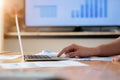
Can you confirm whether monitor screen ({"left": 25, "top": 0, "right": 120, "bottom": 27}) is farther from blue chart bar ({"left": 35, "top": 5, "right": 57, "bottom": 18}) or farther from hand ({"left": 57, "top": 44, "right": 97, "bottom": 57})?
hand ({"left": 57, "top": 44, "right": 97, "bottom": 57})

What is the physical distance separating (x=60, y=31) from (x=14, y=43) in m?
0.52

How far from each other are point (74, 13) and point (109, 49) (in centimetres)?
129

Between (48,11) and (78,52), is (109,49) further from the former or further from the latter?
(48,11)

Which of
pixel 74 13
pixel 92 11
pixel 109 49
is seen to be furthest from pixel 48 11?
pixel 109 49

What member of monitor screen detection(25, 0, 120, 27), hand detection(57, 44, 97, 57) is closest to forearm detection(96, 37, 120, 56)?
hand detection(57, 44, 97, 57)

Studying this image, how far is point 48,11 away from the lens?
96.3 inches

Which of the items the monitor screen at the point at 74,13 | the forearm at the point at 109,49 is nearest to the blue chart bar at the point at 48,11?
the monitor screen at the point at 74,13

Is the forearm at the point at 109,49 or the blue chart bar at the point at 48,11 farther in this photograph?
the blue chart bar at the point at 48,11

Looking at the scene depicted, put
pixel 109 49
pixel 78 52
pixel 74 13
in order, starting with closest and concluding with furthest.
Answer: pixel 78 52 → pixel 109 49 → pixel 74 13

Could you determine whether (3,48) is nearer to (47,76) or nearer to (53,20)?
(53,20)

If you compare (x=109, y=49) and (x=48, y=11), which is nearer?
(x=109, y=49)

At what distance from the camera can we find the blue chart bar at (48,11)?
243 cm

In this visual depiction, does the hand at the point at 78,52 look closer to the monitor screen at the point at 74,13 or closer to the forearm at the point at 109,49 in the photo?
the forearm at the point at 109,49

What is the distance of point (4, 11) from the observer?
2.43 m
